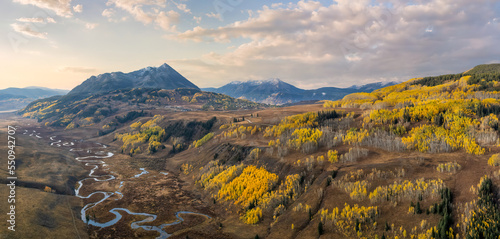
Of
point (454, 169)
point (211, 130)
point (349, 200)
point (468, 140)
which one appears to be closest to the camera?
point (454, 169)

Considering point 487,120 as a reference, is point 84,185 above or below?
below

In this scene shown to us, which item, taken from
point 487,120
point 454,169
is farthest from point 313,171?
point 487,120

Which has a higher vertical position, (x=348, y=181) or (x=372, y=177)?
(x=372, y=177)

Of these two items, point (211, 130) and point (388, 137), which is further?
point (211, 130)

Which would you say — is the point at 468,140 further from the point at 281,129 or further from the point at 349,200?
the point at 281,129

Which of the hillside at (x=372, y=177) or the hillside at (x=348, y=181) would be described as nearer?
Result: the hillside at (x=372, y=177)

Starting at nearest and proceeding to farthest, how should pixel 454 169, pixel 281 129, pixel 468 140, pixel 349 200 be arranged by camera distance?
pixel 454 169 → pixel 349 200 → pixel 468 140 → pixel 281 129

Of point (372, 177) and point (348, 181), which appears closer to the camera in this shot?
point (372, 177)

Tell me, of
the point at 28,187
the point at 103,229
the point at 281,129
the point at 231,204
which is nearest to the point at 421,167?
the point at 231,204

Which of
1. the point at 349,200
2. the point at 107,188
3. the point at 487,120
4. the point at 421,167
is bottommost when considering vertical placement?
the point at 107,188

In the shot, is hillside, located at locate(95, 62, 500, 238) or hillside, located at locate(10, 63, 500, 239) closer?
hillside, located at locate(95, 62, 500, 238)
